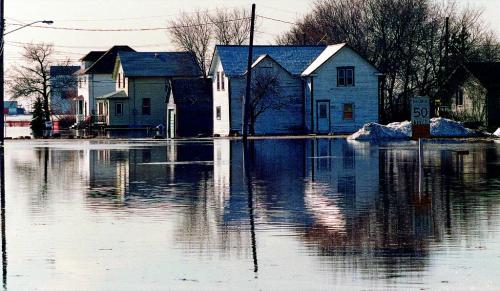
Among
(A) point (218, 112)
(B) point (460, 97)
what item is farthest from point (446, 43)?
(A) point (218, 112)

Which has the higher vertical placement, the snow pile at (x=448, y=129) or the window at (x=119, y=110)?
the window at (x=119, y=110)

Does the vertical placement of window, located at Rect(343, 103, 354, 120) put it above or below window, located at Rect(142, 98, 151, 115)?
below

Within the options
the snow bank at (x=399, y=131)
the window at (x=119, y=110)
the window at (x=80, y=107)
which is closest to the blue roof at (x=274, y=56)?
the snow bank at (x=399, y=131)

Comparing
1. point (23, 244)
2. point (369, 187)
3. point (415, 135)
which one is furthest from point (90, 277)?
point (369, 187)

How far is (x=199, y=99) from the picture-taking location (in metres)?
101

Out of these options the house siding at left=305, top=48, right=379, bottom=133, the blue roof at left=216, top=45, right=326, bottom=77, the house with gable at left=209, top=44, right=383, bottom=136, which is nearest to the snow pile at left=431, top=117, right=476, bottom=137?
the house siding at left=305, top=48, right=379, bottom=133

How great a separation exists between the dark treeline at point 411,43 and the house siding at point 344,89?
8.70m

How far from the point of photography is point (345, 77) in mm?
87562

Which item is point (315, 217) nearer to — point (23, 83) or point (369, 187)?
point (369, 187)

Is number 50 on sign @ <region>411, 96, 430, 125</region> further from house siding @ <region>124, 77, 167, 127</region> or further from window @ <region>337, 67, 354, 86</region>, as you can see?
house siding @ <region>124, 77, 167, 127</region>

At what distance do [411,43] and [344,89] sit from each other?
18.6 meters

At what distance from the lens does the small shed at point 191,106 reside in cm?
10025

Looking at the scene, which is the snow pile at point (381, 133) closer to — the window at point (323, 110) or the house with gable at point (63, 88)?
the window at point (323, 110)

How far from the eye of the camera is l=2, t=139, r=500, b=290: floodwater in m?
14.0
